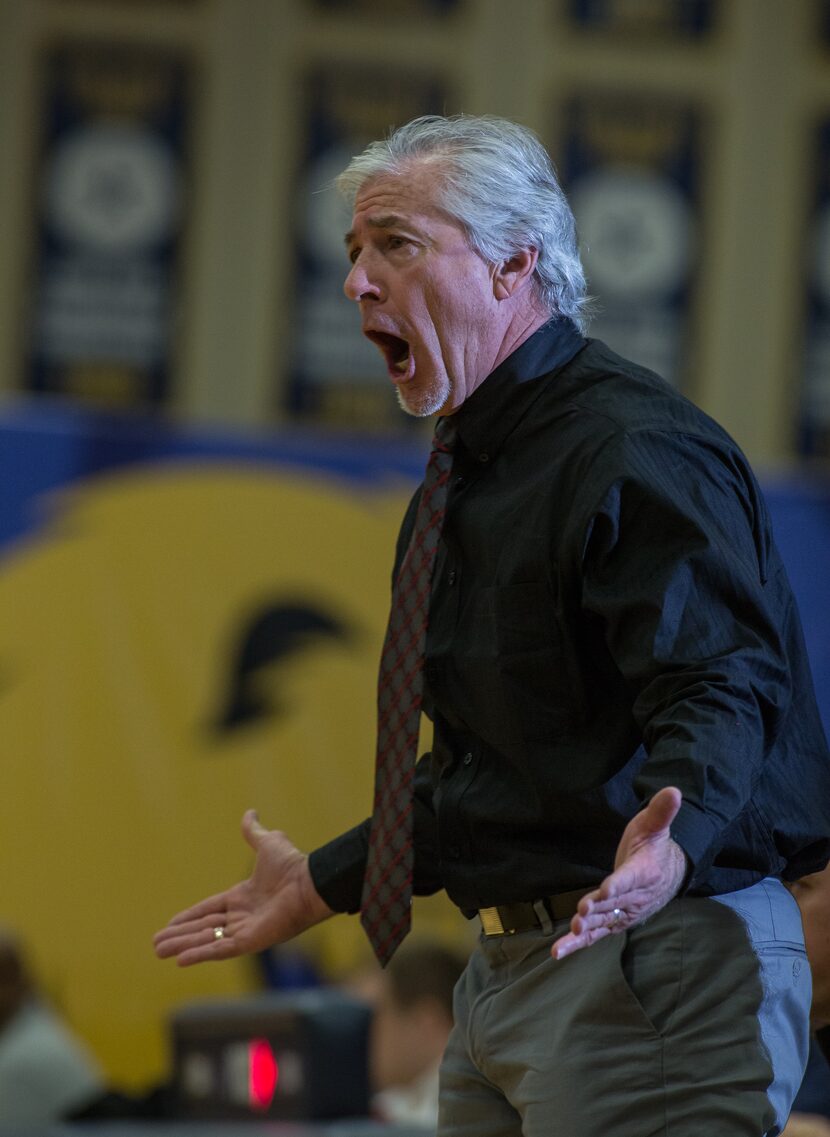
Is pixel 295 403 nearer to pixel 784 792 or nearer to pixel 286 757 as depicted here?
pixel 286 757

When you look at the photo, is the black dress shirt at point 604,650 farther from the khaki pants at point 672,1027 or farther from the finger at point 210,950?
the finger at point 210,950

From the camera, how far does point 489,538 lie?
1.89m

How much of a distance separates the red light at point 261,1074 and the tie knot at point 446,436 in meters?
2.30

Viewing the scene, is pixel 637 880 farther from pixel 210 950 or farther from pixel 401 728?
pixel 210 950

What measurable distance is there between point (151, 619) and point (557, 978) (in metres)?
3.93

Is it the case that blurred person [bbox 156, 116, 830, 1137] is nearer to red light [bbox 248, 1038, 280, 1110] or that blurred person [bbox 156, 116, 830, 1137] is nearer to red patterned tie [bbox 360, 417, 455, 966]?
red patterned tie [bbox 360, 417, 455, 966]

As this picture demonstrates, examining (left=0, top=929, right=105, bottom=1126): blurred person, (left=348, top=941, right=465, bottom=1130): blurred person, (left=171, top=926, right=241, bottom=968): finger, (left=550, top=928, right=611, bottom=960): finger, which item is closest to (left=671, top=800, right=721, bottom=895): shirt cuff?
(left=550, top=928, right=611, bottom=960): finger

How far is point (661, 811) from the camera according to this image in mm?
1528

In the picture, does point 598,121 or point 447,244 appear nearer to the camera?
point 447,244

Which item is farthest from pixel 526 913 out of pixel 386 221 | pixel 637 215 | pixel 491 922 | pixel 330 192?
pixel 637 215

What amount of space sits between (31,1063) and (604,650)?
3665 mm

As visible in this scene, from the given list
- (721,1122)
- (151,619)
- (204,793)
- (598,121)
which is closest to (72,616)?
Result: (151,619)

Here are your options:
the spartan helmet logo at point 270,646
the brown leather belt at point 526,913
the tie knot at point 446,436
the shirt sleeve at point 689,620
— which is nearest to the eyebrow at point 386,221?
the tie knot at point 446,436

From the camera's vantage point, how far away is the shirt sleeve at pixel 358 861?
2043 millimetres
